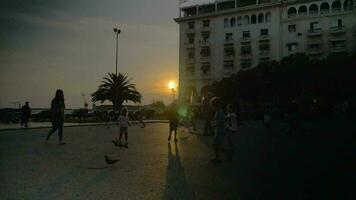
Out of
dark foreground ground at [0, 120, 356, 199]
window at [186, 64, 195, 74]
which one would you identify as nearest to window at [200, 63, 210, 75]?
window at [186, 64, 195, 74]

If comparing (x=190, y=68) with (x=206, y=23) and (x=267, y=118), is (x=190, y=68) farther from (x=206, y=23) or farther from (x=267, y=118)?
(x=267, y=118)

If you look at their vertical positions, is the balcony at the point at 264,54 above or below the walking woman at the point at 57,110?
above

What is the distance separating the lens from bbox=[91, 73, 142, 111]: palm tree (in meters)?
5.64

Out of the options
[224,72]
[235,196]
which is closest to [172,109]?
[235,196]

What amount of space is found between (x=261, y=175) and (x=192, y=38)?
48105mm

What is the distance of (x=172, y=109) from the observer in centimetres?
1106

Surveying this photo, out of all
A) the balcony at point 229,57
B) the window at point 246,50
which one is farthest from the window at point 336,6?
the window at point 246,50

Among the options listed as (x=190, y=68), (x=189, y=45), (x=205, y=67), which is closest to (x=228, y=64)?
(x=205, y=67)

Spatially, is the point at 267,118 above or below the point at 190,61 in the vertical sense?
below

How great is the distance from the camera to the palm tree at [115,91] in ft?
18.5

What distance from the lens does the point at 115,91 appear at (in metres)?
5.80

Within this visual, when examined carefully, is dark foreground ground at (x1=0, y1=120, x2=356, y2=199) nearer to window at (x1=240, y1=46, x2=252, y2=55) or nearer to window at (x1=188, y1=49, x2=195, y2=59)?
window at (x1=240, y1=46, x2=252, y2=55)

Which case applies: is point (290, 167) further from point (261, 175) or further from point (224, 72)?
point (224, 72)

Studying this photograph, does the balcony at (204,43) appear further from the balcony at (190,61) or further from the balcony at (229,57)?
the balcony at (229,57)
